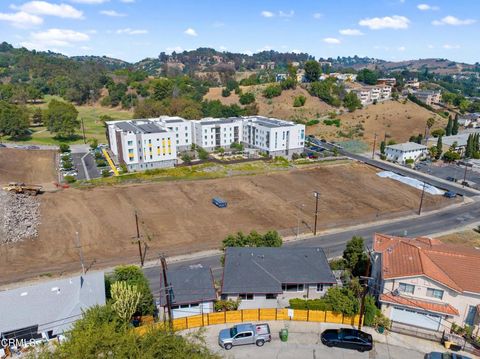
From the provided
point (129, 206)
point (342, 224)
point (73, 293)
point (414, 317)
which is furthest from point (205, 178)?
point (414, 317)

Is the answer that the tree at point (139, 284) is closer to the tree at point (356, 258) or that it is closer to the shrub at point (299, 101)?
the tree at point (356, 258)

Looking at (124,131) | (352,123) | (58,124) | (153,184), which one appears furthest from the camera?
(352,123)

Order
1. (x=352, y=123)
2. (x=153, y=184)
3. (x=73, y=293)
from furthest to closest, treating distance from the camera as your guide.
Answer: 1. (x=352, y=123)
2. (x=153, y=184)
3. (x=73, y=293)

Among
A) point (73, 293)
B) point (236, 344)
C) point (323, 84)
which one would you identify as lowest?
point (236, 344)

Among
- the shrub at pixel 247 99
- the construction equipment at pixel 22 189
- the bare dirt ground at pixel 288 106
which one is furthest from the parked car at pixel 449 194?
the shrub at pixel 247 99

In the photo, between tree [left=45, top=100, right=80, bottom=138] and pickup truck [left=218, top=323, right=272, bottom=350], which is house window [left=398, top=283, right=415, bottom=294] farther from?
tree [left=45, top=100, right=80, bottom=138]

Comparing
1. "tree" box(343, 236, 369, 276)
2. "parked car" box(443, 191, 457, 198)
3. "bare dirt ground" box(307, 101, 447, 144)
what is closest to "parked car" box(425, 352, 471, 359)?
"tree" box(343, 236, 369, 276)

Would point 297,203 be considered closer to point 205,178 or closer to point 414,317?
point 205,178
